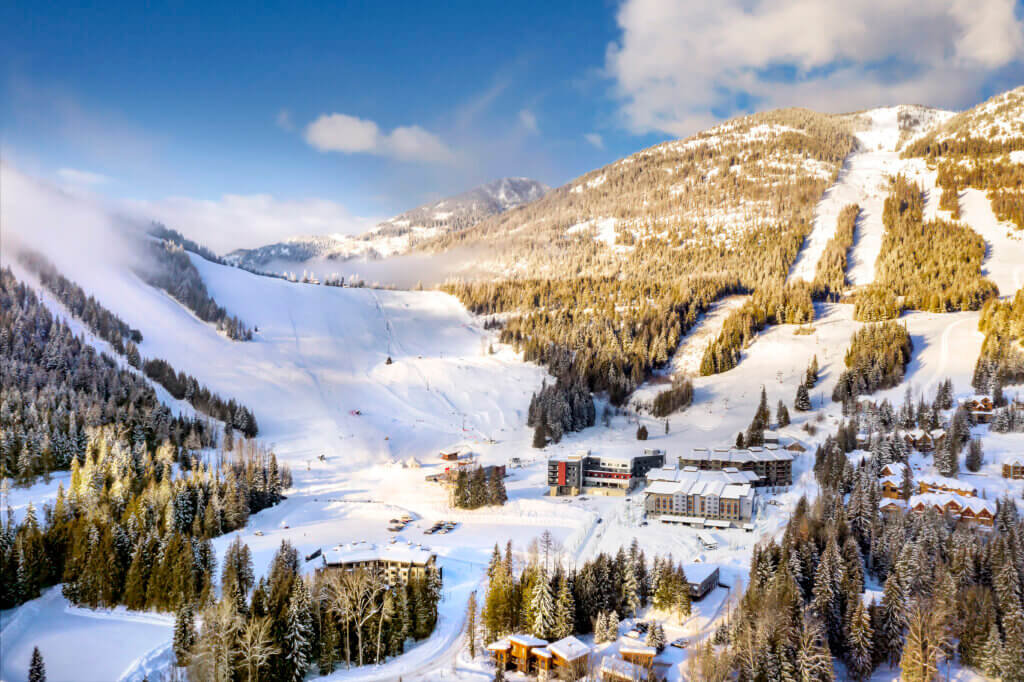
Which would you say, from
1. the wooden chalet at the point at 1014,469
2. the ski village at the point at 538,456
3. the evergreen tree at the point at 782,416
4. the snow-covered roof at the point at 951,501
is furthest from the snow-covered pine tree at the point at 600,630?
the evergreen tree at the point at 782,416

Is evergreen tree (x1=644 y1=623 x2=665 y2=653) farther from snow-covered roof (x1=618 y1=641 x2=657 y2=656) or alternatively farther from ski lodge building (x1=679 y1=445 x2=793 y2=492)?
ski lodge building (x1=679 y1=445 x2=793 y2=492)

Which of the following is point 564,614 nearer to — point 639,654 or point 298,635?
point 639,654

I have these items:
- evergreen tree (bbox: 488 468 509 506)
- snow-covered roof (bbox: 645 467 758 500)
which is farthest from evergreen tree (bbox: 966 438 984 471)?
evergreen tree (bbox: 488 468 509 506)

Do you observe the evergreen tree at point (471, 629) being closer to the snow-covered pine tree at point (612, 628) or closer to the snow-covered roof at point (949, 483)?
the snow-covered pine tree at point (612, 628)

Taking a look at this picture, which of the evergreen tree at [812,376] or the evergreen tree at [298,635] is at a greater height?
the evergreen tree at [812,376]

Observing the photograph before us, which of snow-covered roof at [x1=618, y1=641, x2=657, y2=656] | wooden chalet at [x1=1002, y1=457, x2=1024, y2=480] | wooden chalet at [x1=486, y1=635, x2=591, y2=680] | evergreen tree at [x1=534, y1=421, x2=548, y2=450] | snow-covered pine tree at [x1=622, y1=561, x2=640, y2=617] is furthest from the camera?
evergreen tree at [x1=534, y1=421, x2=548, y2=450]
